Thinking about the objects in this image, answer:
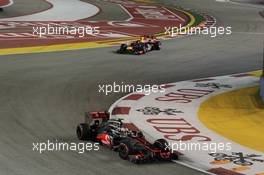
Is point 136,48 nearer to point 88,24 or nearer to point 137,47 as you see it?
point 137,47

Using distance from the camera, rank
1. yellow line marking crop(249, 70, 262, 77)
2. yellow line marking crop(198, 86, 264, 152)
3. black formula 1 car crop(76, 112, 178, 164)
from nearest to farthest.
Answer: black formula 1 car crop(76, 112, 178, 164) → yellow line marking crop(198, 86, 264, 152) → yellow line marking crop(249, 70, 262, 77)

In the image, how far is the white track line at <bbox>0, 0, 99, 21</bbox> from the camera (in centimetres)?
3931

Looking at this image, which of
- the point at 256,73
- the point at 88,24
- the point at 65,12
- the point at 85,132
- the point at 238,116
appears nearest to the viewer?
the point at 85,132

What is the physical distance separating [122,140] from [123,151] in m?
0.36

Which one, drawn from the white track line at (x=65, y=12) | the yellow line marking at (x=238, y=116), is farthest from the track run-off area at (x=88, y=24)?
the yellow line marking at (x=238, y=116)

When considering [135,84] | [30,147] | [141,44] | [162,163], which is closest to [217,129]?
[162,163]

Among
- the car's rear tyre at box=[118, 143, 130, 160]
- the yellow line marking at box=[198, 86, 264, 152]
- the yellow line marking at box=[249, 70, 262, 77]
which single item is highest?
the car's rear tyre at box=[118, 143, 130, 160]

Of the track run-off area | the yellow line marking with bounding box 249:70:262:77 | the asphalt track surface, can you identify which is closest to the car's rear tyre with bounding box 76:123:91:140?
the asphalt track surface

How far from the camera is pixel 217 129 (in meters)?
16.0

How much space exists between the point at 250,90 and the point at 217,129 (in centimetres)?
544

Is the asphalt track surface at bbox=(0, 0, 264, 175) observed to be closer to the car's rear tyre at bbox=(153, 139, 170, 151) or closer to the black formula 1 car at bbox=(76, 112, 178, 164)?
the black formula 1 car at bbox=(76, 112, 178, 164)

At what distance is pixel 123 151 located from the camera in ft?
43.3

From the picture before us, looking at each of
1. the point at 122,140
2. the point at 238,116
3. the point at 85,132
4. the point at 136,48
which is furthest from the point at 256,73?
the point at 122,140

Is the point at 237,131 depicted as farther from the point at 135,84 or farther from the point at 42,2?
the point at 42,2
